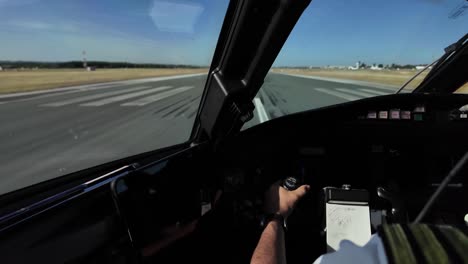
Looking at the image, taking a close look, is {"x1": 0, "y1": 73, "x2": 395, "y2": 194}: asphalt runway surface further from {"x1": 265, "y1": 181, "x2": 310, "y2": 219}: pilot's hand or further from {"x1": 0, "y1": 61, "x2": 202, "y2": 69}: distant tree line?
{"x1": 265, "y1": 181, "x2": 310, "y2": 219}: pilot's hand

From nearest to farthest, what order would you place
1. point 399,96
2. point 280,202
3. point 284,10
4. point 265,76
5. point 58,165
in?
point 58,165, point 284,10, point 265,76, point 280,202, point 399,96

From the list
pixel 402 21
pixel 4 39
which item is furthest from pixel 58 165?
pixel 402 21

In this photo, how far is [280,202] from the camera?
2.13m

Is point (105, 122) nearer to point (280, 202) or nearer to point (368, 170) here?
point (280, 202)

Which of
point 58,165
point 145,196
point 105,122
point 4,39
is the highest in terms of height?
point 4,39

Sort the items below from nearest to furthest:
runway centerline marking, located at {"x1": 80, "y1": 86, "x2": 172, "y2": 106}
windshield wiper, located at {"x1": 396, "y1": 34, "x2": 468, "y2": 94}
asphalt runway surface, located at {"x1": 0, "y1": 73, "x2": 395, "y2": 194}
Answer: asphalt runway surface, located at {"x1": 0, "y1": 73, "x2": 395, "y2": 194} < runway centerline marking, located at {"x1": 80, "y1": 86, "x2": 172, "y2": 106} < windshield wiper, located at {"x1": 396, "y1": 34, "x2": 468, "y2": 94}

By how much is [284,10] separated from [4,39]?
0.99m

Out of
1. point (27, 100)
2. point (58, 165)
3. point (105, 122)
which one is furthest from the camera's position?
point (105, 122)

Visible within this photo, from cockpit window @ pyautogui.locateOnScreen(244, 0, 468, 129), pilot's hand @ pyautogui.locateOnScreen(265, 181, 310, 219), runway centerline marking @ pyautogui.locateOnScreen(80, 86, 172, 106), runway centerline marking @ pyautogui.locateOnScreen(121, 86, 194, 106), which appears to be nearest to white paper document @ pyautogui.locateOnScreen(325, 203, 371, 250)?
pilot's hand @ pyautogui.locateOnScreen(265, 181, 310, 219)

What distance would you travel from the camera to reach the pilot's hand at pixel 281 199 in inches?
81.9

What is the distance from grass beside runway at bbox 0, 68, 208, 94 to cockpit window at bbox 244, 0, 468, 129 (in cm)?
80

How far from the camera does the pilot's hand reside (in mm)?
2080

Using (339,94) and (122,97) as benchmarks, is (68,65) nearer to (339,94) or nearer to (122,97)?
(122,97)

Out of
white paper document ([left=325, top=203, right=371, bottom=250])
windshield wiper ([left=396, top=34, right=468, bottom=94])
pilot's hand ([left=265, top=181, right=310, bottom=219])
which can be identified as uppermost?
windshield wiper ([left=396, top=34, right=468, bottom=94])
